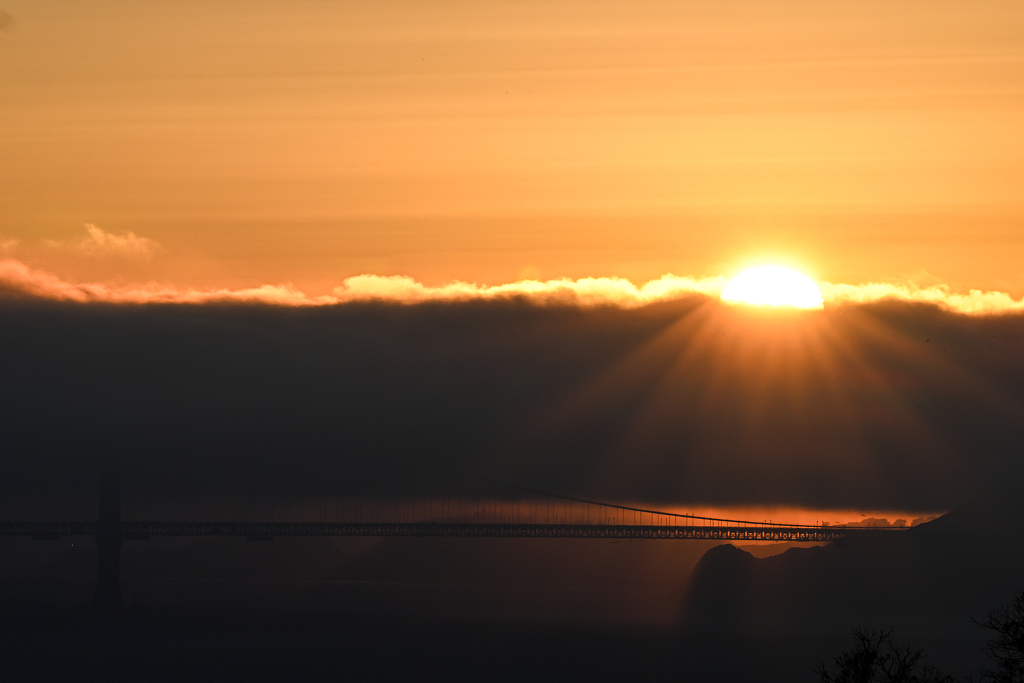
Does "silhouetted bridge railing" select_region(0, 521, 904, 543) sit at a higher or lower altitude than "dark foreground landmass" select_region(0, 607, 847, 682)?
higher

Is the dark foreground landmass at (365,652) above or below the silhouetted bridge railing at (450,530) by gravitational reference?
below

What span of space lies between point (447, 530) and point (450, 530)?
1.56ft

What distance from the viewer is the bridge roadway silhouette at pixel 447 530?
114 meters

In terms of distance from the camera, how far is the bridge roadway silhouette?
11444 cm

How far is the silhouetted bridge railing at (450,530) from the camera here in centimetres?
11438

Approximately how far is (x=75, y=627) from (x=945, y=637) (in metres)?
81.5

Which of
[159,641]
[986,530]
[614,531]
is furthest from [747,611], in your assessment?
[159,641]

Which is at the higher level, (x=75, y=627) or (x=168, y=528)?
(x=168, y=528)

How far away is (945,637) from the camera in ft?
382

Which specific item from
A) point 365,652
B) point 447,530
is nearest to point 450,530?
point 447,530

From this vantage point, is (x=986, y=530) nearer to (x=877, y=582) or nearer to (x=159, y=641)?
(x=877, y=582)

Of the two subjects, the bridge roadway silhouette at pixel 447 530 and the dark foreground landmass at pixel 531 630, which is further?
the bridge roadway silhouette at pixel 447 530

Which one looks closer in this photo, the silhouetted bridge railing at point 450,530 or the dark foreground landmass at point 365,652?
the dark foreground landmass at point 365,652

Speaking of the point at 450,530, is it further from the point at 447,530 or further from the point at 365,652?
the point at 365,652
